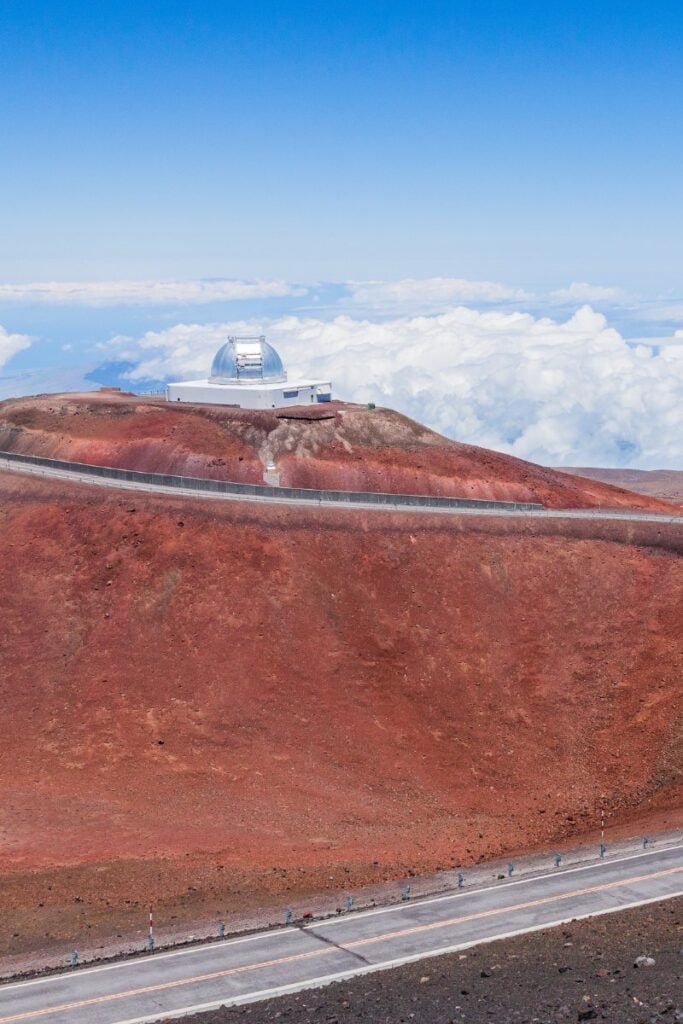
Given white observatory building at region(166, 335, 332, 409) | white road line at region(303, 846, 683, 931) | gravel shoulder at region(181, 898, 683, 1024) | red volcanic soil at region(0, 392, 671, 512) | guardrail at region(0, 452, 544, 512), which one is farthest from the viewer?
white observatory building at region(166, 335, 332, 409)

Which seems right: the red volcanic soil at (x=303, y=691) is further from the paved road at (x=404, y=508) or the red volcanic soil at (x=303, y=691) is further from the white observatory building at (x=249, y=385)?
the white observatory building at (x=249, y=385)

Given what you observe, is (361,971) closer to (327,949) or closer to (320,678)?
(327,949)

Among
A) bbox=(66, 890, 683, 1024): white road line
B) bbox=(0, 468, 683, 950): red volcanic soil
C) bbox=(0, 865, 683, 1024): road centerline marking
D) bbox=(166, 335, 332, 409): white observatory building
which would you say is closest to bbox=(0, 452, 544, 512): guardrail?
bbox=(0, 468, 683, 950): red volcanic soil

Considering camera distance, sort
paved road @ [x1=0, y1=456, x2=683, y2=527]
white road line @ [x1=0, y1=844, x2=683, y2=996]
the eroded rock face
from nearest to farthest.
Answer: white road line @ [x1=0, y1=844, x2=683, y2=996] < the eroded rock face < paved road @ [x1=0, y1=456, x2=683, y2=527]

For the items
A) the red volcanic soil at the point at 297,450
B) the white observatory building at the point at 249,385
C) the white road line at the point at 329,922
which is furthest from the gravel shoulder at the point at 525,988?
the white observatory building at the point at 249,385

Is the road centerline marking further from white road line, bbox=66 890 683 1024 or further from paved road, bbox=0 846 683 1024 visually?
white road line, bbox=66 890 683 1024

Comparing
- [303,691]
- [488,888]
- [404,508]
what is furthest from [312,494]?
[488,888]

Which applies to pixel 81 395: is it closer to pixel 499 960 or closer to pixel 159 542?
pixel 159 542

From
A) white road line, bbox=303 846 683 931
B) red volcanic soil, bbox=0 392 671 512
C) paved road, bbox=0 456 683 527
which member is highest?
red volcanic soil, bbox=0 392 671 512
